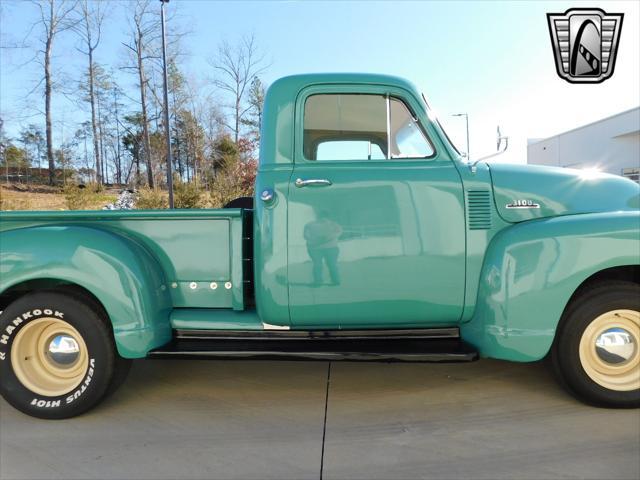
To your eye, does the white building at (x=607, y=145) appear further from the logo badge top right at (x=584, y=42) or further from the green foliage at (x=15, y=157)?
the green foliage at (x=15, y=157)

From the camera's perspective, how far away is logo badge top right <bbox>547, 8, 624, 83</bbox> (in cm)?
682

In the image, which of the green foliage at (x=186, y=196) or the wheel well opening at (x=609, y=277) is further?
the green foliage at (x=186, y=196)

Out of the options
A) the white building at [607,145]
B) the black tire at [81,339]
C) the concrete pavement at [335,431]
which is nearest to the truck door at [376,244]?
the concrete pavement at [335,431]

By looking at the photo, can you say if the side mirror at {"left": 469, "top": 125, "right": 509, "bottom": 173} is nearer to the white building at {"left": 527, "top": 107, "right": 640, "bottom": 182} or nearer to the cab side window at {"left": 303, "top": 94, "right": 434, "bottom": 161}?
the cab side window at {"left": 303, "top": 94, "right": 434, "bottom": 161}

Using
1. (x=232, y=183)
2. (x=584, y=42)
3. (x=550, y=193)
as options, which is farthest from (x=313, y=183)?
(x=232, y=183)

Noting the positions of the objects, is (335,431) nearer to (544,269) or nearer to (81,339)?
(544,269)

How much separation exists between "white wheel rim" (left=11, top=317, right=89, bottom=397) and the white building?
2708cm

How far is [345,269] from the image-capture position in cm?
245

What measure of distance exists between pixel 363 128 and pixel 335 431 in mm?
1868

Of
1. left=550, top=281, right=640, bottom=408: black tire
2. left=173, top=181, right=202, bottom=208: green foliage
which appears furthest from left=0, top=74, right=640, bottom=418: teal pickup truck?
left=173, top=181, right=202, bottom=208: green foliage

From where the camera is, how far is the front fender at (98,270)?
2367mm

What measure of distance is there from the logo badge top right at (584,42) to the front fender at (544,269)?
5.99m

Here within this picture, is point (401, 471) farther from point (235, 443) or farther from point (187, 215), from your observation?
point (187, 215)

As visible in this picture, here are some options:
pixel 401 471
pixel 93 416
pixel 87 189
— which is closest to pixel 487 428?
pixel 401 471
